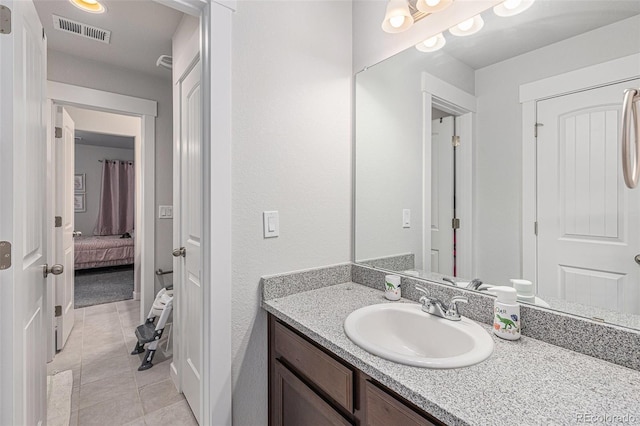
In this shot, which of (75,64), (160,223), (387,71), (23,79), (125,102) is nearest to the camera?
(23,79)

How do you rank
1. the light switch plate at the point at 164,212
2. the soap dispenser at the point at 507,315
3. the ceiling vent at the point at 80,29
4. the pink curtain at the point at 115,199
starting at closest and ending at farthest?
the soap dispenser at the point at 507,315, the ceiling vent at the point at 80,29, the light switch plate at the point at 164,212, the pink curtain at the point at 115,199

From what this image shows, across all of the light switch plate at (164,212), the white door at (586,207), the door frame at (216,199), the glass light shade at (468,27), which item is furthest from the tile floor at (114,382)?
the glass light shade at (468,27)

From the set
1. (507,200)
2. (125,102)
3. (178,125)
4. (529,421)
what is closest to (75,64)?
(125,102)

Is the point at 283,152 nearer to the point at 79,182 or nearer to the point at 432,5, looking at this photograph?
the point at 432,5

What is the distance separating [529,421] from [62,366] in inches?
114

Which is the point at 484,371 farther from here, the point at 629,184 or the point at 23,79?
the point at 23,79

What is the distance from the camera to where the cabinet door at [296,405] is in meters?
0.99

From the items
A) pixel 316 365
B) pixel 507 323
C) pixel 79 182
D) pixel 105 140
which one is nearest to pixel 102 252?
pixel 79 182

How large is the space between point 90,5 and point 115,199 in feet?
17.2

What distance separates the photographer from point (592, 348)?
852mm

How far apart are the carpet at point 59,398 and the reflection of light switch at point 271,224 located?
1577mm

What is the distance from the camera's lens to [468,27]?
1203mm

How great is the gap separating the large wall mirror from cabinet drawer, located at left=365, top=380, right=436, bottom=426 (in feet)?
1.90

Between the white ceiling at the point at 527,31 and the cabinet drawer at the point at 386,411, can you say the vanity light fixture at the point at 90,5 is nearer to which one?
the white ceiling at the point at 527,31
